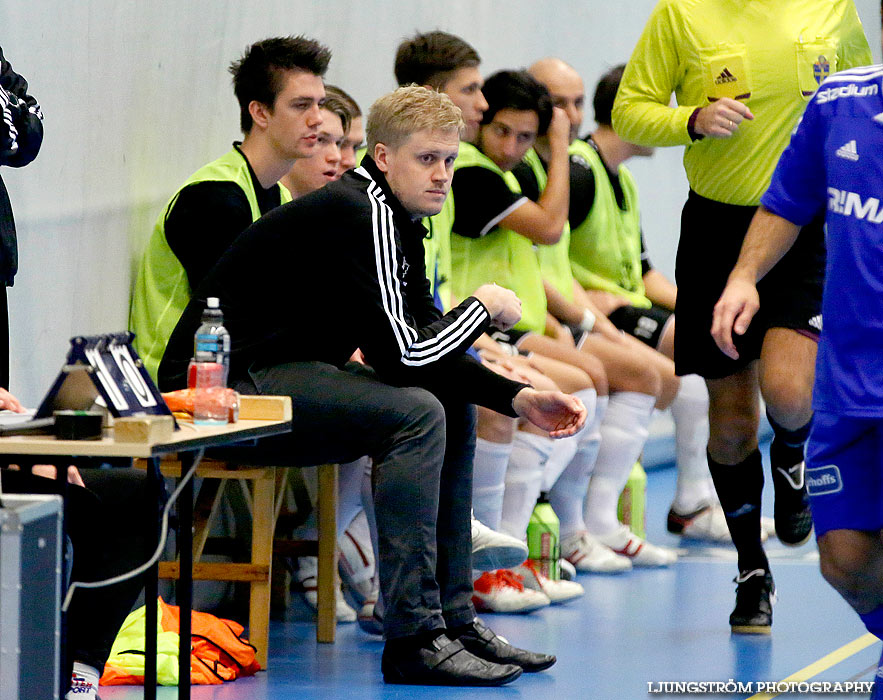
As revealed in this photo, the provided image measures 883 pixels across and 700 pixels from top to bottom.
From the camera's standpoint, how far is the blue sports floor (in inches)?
138

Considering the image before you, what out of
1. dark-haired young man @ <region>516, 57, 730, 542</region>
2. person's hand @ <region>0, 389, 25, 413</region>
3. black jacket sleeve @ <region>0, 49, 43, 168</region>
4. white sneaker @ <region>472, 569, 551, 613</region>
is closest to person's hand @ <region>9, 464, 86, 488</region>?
person's hand @ <region>0, 389, 25, 413</region>

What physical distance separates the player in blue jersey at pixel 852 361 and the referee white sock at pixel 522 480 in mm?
2026

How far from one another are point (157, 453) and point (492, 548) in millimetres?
2009

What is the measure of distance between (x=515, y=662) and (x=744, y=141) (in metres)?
1.64

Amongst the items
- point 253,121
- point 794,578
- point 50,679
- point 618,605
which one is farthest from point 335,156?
point 50,679

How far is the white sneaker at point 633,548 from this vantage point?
548cm

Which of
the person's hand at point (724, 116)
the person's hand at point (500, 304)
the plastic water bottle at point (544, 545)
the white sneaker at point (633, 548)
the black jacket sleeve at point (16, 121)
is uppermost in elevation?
the person's hand at point (724, 116)

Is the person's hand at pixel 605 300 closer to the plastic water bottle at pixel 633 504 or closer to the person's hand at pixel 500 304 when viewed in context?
the plastic water bottle at pixel 633 504

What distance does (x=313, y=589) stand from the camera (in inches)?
183

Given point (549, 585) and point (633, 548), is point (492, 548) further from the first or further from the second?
point (633, 548)

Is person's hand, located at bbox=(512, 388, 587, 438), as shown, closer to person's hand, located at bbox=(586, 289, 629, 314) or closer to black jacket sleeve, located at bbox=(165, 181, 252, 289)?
black jacket sleeve, located at bbox=(165, 181, 252, 289)

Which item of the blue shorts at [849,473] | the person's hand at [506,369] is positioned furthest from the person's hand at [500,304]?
the blue shorts at [849,473]

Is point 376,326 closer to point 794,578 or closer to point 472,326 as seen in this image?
point 472,326

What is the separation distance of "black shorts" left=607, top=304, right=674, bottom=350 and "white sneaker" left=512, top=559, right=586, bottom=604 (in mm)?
1758
